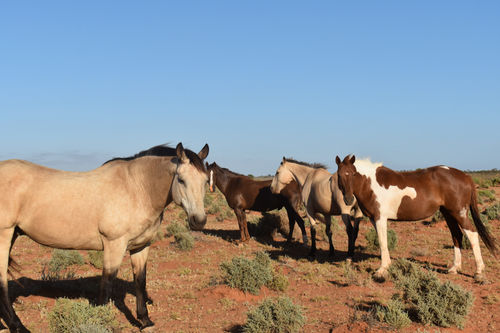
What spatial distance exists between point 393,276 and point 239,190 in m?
7.64

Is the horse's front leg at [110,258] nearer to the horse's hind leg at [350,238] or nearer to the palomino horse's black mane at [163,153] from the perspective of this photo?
the palomino horse's black mane at [163,153]

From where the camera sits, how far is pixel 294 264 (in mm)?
10742

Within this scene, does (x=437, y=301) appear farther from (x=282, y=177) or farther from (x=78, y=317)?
(x=282, y=177)

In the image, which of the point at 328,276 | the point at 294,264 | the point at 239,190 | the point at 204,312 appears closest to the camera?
the point at 204,312

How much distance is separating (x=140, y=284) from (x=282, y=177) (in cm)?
848

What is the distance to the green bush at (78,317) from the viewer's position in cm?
521

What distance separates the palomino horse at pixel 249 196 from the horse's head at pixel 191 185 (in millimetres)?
9189

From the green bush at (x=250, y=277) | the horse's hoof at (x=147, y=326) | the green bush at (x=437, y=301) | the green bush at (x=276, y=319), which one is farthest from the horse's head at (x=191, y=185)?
the green bush at (x=437, y=301)

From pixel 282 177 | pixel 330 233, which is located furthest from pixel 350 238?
pixel 282 177

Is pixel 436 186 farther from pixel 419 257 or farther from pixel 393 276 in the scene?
pixel 419 257

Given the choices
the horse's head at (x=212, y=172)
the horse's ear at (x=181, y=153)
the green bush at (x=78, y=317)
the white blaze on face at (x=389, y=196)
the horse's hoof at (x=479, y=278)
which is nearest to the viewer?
the horse's ear at (x=181, y=153)

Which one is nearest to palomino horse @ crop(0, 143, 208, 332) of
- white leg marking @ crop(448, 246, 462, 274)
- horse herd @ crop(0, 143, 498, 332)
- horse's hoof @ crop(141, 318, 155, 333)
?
horse herd @ crop(0, 143, 498, 332)

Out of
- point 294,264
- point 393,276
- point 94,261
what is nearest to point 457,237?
point 393,276

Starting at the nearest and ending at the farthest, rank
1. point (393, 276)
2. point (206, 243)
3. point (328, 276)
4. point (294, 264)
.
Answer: point (393, 276) < point (328, 276) < point (294, 264) < point (206, 243)
